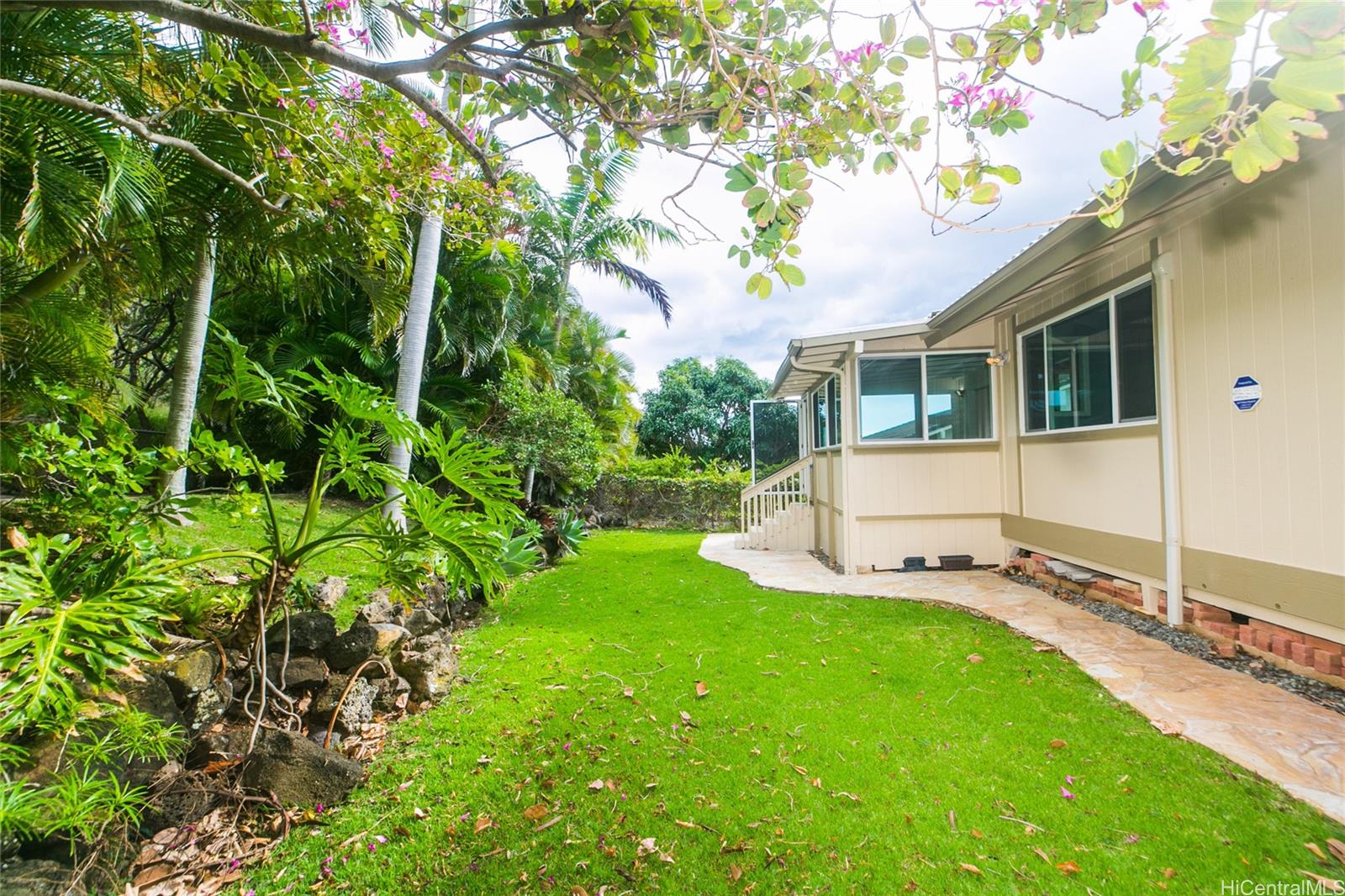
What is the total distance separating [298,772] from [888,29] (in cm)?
372

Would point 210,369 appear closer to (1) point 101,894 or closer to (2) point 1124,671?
(1) point 101,894

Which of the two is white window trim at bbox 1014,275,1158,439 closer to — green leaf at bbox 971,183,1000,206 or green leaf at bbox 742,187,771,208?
green leaf at bbox 971,183,1000,206

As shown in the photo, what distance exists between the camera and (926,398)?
6992 mm

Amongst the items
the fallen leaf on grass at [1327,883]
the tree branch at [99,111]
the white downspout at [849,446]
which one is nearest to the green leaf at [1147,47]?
the fallen leaf on grass at [1327,883]

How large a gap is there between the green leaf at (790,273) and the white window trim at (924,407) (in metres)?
5.33

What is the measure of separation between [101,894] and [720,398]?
77.5ft

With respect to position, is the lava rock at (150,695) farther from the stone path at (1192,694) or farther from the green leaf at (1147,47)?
the stone path at (1192,694)

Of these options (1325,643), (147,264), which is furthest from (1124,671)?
(147,264)

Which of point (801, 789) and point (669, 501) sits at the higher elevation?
point (669, 501)

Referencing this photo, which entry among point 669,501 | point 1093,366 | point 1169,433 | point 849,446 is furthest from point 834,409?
point 669,501

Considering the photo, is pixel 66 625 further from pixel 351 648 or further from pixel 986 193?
pixel 986 193

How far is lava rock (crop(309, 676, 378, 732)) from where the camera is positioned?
3154 mm

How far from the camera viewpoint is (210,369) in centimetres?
273

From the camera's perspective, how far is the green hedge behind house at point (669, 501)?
15148 millimetres
